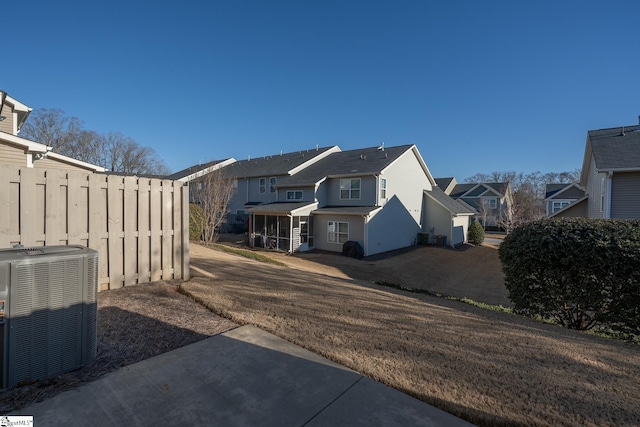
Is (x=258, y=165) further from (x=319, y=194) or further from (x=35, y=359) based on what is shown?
(x=35, y=359)

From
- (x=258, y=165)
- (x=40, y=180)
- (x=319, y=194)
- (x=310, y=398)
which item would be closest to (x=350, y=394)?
(x=310, y=398)

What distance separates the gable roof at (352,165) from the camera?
787 inches

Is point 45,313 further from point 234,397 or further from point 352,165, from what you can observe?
point 352,165

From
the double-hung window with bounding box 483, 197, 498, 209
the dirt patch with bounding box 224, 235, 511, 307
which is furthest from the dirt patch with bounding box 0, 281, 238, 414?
the double-hung window with bounding box 483, 197, 498, 209

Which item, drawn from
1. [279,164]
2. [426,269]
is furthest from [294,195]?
[426,269]

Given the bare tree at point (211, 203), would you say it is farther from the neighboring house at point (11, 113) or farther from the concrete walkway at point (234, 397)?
the concrete walkway at point (234, 397)

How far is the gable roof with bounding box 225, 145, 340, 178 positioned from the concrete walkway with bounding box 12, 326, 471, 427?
21119mm

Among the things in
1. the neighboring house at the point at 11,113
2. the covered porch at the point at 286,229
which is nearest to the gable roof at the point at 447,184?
the covered porch at the point at 286,229

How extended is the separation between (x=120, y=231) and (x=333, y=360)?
447cm

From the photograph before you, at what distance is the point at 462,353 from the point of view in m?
3.56

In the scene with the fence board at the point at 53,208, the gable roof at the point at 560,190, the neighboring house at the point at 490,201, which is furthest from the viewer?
the neighboring house at the point at 490,201

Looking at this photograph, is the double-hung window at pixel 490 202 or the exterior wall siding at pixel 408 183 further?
the double-hung window at pixel 490 202

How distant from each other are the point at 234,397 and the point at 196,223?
16.7 m

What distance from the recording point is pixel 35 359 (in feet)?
8.83
